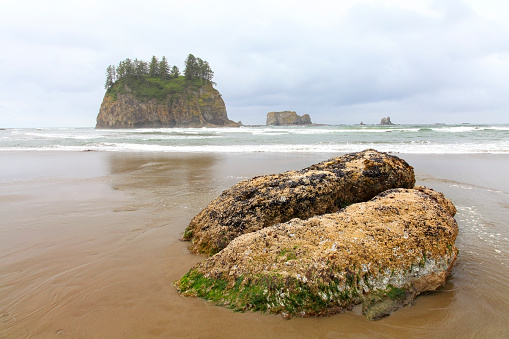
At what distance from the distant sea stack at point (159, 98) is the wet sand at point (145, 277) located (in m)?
72.4

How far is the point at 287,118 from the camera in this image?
126750 millimetres

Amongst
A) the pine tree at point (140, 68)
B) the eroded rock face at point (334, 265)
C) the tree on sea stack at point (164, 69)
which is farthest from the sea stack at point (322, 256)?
the tree on sea stack at point (164, 69)

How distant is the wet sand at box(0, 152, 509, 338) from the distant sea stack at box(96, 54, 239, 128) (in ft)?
237

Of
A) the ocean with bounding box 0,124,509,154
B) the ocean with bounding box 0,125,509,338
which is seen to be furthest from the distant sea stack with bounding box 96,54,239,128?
the ocean with bounding box 0,125,509,338

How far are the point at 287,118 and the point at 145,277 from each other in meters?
127

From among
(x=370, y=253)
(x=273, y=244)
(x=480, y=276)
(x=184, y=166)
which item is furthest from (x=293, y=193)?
(x=184, y=166)

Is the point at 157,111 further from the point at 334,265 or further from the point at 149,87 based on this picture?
the point at 334,265

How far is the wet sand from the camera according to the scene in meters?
2.51

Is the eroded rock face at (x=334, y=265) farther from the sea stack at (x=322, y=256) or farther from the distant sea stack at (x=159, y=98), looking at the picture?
the distant sea stack at (x=159, y=98)

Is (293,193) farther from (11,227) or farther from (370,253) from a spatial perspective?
(11,227)

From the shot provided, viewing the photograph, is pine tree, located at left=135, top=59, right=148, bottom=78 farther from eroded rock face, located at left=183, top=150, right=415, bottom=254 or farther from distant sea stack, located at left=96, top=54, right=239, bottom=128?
eroded rock face, located at left=183, top=150, right=415, bottom=254

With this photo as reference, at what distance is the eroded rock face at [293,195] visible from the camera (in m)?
3.95

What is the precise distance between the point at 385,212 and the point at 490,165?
1079 centimetres

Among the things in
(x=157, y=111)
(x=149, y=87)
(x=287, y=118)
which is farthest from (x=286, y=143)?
(x=287, y=118)
